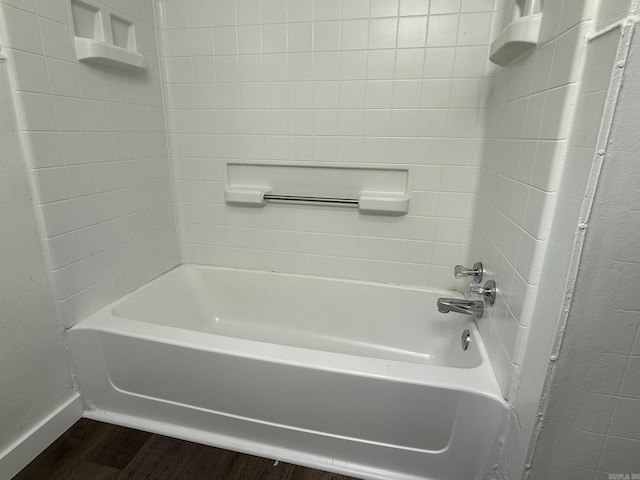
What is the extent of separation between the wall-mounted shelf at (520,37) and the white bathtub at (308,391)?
38.8 inches

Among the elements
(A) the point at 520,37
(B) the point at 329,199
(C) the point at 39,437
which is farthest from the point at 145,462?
(A) the point at 520,37

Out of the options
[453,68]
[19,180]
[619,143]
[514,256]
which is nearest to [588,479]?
[514,256]

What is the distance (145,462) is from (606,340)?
1.48 meters

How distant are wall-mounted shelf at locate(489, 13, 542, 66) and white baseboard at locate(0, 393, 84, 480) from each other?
2.02 m

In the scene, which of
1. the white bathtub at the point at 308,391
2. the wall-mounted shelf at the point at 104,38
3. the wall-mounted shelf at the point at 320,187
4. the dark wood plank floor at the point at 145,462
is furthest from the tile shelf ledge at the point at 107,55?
the dark wood plank floor at the point at 145,462

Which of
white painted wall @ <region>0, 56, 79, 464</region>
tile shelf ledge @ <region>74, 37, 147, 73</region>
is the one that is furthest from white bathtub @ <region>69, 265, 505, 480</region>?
tile shelf ledge @ <region>74, 37, 147, 73</region>

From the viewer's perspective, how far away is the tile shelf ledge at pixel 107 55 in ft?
4.19

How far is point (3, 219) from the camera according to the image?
1.13 meters

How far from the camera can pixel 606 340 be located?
2.63 feet

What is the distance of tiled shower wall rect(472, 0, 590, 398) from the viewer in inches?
31.7

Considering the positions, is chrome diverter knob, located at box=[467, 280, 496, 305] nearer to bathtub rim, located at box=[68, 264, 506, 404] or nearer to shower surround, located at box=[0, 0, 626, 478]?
shower surround, located at box=[0, 0, 626, 478]

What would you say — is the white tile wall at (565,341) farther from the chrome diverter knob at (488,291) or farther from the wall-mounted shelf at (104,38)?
the wall-mounted shelf at (104,38)

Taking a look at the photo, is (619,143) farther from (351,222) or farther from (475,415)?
(351,222)

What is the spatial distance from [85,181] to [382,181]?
1255 millimetres
